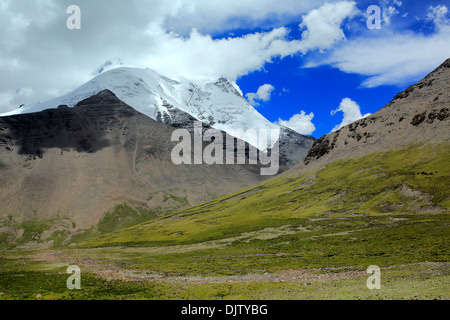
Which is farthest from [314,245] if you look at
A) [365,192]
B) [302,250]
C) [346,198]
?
[365,192]

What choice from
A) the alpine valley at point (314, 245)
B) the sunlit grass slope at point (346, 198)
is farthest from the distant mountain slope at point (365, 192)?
the alpine valley at point (314, 245)

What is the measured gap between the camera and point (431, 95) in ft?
645

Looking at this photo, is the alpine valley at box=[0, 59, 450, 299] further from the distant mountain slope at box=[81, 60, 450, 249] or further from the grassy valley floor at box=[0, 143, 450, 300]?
the distant mountain slope at box=[81, 60, 450, 249]

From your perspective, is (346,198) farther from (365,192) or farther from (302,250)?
(302,250)

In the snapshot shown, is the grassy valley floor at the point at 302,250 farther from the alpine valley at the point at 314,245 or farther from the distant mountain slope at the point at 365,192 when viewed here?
the distant mountain slope at the point at 365,192

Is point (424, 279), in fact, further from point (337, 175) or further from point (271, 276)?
point (337, 175)

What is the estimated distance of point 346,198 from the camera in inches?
5477

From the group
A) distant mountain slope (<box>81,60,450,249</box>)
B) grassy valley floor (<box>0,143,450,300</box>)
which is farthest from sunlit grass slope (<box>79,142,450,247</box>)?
grassy valley floor (<box>0,143,450,300</box>)

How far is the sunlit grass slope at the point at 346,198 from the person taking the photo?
117750 millimetres

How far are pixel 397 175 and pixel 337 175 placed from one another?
1494 inches

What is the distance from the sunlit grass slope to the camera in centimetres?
11775

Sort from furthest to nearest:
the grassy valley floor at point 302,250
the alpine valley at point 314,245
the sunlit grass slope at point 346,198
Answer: the sunlit grass slope at point 346,198 < the alpine valley at point 314,245 < the grassy valley floor at point 302,250

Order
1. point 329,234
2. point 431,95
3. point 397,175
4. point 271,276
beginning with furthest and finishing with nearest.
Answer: point 431,95 → point 397,175 → point 329,234 → point 271,276
